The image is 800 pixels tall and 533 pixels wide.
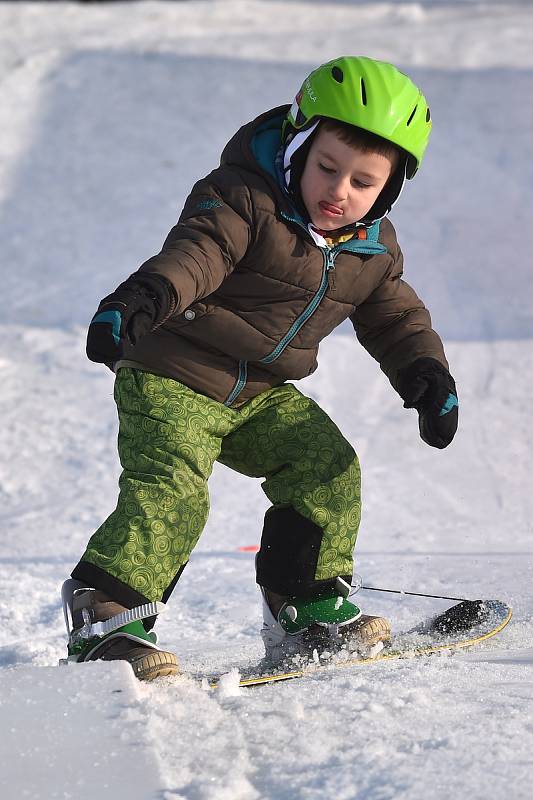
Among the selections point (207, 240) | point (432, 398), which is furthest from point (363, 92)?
point (432, 398)

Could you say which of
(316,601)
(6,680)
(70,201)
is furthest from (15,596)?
(70,201)

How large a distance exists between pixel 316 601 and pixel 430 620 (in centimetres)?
43

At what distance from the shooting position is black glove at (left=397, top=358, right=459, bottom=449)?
3.08m

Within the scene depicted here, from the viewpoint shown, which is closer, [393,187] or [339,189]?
[339,189]

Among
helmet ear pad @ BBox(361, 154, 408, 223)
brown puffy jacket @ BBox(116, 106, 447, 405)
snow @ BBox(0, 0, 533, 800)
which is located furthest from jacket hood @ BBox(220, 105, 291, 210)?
snow @ BBox(0, 0, 533, 800)

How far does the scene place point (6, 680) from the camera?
2.46 m

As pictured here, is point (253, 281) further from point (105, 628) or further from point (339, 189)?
point (105, 628)

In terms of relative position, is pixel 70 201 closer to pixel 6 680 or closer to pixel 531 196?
pixel 531 196

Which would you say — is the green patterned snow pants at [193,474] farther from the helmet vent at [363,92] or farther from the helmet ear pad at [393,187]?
the helmet vent at [363,92]

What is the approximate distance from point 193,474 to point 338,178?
845mm

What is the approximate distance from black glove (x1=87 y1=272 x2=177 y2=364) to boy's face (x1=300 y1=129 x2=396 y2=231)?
0.51 metres

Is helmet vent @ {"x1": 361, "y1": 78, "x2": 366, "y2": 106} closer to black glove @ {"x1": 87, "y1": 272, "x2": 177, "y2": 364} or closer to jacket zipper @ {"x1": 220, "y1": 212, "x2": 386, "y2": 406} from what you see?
jacket zipper @ {"x1": 220, "y1": 212, "x2": 386, "y2": 406}

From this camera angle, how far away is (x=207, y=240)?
2816 millimetres

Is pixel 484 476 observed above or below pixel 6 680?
above
